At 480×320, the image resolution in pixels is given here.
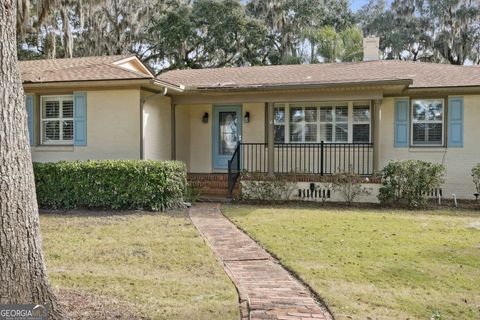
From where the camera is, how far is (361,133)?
12328 millimetres

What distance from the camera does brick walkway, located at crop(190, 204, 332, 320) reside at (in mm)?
3959

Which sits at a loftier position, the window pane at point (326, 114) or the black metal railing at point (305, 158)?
the window pane at point (326, 114)

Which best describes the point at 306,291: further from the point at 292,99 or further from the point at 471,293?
the point at 292,99

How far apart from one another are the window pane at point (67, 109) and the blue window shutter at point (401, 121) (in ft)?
29.4

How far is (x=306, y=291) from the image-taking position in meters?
4.54

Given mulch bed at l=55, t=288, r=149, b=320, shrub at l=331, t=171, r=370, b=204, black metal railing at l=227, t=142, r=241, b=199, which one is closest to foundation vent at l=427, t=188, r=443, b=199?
shrub at l=331, t=171, r=370, b=204

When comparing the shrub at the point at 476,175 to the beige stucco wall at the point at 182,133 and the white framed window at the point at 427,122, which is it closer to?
the white framed window at the point at 427,122

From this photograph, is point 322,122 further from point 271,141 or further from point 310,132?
point 271,141

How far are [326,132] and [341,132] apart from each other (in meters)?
0.42

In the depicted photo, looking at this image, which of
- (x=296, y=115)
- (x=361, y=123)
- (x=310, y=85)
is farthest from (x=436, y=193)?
(x=310, y=85)

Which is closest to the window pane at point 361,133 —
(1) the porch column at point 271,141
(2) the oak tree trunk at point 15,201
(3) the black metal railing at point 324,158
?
(3) the black metal railing at point 324,158

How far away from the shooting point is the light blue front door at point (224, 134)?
13.6m

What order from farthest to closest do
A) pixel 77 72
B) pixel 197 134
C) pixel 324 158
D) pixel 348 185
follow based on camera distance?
pixel 197 134 < pixel 324 158 < pixel 77 72 < pixel 348 185

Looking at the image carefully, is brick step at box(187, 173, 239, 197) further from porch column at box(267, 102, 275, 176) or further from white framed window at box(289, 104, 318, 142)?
white framed window at box(289, 104, 318, 142)
